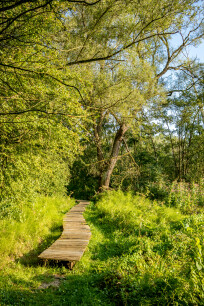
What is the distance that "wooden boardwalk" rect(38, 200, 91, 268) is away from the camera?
373cm

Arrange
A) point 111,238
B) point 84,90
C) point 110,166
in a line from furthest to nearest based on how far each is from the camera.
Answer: point 110,166 < point 111,238 < point 84,90

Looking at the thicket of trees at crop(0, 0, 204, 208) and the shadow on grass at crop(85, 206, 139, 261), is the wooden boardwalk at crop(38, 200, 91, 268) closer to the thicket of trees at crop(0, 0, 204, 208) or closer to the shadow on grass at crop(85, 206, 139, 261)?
the shadow on grass at crop(85, 206, 139, 261)

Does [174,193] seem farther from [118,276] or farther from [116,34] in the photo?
[116,34]

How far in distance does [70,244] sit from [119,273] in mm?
1550

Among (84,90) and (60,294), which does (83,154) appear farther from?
(60,294)

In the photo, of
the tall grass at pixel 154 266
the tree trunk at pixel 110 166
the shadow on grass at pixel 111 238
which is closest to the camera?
the tall grass at pixel 154 266

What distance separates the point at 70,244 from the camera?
170 inches

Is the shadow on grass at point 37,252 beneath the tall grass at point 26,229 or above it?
beneath

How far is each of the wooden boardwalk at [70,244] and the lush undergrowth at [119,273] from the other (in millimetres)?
252

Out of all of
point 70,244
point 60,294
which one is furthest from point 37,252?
point 60,294

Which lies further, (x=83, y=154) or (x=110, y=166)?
(x=110, y=166)

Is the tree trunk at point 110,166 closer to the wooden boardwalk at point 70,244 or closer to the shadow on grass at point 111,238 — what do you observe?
the shadow on grass at point 111,238

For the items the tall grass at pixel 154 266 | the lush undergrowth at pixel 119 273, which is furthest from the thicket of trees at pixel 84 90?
the tall grass at pixel 154 266

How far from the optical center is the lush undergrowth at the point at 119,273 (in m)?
2.41
